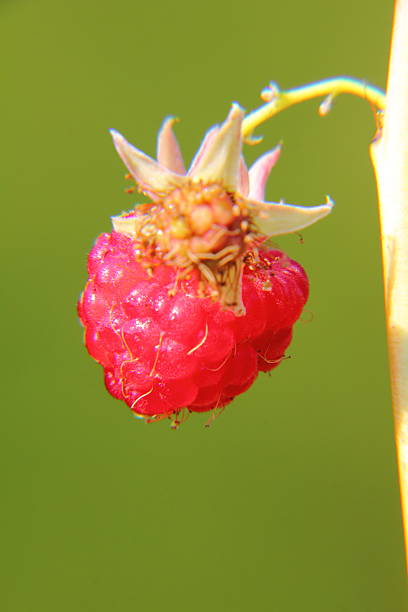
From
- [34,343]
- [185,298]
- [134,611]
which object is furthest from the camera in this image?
[34,343]

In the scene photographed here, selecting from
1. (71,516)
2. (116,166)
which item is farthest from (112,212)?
(71,516)

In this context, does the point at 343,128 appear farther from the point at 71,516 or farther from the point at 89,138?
the point at 71,516

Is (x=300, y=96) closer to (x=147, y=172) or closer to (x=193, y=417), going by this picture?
(x=147, y=172)

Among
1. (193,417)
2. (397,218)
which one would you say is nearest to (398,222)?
(397,218)

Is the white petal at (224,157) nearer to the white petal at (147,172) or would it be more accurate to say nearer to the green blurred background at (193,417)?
the white petal at (147,172)

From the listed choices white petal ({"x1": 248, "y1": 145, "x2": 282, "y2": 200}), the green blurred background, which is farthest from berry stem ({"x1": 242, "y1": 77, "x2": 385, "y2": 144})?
the green blurred background

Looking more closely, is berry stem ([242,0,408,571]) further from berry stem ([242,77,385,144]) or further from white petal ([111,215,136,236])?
white petal ([111,215,136,236])

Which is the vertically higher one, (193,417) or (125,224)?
(125,224)
